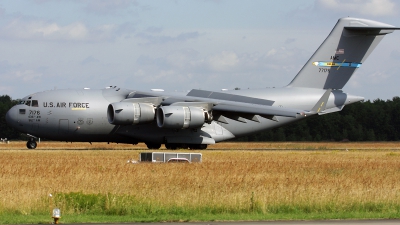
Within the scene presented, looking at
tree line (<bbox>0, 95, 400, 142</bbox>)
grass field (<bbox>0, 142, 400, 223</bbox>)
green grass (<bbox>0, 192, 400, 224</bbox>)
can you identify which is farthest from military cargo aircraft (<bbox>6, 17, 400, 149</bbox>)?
tree line (<bbox>0, 95, 400, 142</bbox>)

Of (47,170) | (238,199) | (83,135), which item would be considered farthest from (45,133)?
(238,199)

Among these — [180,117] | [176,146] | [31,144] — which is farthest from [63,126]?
[180,117]

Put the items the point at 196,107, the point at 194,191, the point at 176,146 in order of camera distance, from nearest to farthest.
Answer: the point at 194,191 < the point at 196,107 < the point at 176,146

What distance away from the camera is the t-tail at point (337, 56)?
3856 cm

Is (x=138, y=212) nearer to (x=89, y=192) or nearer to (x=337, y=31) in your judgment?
(x=89, y=192)

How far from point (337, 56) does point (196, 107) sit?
9247 millimetres

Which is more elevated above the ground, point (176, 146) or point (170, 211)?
point (176, 146)

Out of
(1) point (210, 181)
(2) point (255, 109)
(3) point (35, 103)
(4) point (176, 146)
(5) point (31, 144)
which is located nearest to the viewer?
(1) point (210, 181)

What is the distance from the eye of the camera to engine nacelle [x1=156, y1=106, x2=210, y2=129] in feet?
108

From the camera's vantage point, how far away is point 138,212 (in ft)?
46.2

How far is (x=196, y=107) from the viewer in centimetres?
3419

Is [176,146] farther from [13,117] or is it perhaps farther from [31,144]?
[13,117]

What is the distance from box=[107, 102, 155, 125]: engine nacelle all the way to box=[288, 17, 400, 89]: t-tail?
896cm

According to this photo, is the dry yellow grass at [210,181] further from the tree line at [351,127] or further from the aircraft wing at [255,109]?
the tree line at [351,127]
